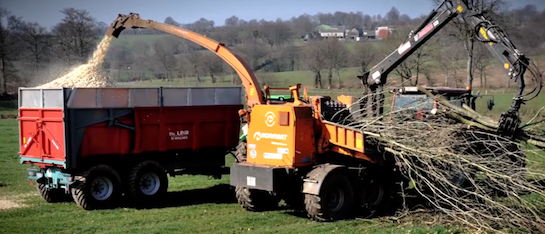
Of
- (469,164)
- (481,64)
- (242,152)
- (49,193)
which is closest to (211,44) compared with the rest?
(242,152)

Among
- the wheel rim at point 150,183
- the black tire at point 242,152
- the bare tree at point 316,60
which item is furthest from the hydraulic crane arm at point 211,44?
the bare tree at point 316,60

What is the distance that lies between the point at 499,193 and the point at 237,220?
5173 mm

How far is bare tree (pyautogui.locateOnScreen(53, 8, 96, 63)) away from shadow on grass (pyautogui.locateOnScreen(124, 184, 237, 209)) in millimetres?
18151

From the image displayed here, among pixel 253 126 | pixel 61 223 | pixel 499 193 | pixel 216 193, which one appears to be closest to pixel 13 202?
pixel 61 223

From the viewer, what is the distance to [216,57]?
3722 centimetres

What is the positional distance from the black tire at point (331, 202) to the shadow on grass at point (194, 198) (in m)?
3.39

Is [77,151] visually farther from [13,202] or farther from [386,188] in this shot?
[386,188]

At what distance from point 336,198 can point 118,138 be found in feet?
18.0

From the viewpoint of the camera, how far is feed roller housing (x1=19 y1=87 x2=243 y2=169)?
1464 centimetres

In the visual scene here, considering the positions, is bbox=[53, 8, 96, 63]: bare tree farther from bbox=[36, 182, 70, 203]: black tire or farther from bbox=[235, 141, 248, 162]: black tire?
bbox=[235, 141, 248, 162]: black tire

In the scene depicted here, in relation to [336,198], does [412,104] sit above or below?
above

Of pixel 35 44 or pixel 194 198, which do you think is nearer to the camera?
pixel 194 198

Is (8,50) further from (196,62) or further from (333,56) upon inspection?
(333,56)

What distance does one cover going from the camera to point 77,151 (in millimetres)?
14648
